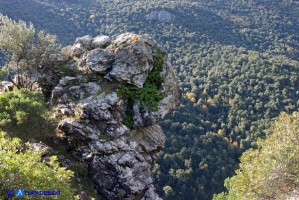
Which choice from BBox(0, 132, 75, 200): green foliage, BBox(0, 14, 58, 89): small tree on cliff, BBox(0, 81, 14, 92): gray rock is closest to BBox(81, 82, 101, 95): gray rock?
BBox(0, 14, 58, 89): small tree on cliff

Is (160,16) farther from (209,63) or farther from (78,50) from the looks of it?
(78,50)

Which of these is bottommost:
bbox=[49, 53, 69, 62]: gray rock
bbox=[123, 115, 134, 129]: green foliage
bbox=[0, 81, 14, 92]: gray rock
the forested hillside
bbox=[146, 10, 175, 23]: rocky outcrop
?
the forested hillside

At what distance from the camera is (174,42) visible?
132m

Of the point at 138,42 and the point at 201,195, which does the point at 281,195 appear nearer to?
the point at 138,42

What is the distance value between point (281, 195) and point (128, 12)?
137 metres

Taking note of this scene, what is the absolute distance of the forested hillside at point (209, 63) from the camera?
75562mm

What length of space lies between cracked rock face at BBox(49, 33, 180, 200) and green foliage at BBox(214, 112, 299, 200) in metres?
6.27

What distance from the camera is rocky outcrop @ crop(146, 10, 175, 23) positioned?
480 feet

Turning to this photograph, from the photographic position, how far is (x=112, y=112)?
17844mm

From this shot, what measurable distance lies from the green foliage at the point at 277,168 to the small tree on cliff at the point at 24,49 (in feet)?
49.3

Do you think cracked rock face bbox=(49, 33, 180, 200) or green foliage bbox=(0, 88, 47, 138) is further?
cracked rock face bbox=(49, 33, 180, 200)

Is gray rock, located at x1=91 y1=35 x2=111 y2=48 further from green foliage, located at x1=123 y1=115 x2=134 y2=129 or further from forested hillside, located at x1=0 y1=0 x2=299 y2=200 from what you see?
forested hillside, located at x1=0 y1=0 x2=299 y2=200

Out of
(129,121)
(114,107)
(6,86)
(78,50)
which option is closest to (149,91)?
(129,121)

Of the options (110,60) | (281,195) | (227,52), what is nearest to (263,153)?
(281,195)
